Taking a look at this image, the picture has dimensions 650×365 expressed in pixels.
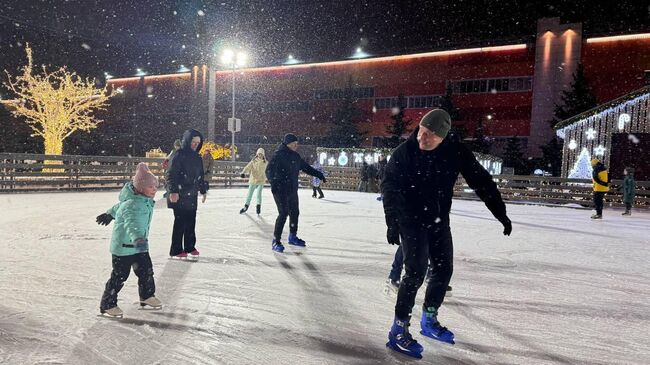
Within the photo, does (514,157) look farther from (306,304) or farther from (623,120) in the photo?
(306,304)

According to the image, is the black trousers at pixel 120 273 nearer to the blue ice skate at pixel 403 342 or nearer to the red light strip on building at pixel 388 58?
the blue ice skate at pixel 403 342

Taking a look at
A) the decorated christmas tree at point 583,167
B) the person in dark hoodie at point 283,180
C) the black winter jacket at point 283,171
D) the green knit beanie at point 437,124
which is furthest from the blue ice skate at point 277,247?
the decorated christmas tree at point 583,167

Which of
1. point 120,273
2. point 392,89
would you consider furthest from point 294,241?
point 392,89

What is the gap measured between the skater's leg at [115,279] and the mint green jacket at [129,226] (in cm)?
5

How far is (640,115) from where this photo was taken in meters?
18.3

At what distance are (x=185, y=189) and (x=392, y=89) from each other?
32740 mm

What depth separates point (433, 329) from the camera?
3336 millimetres

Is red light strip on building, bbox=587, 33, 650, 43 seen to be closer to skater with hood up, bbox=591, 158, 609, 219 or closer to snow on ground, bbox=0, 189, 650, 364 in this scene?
skater with hood up, bbox=591, 158, 609, 219

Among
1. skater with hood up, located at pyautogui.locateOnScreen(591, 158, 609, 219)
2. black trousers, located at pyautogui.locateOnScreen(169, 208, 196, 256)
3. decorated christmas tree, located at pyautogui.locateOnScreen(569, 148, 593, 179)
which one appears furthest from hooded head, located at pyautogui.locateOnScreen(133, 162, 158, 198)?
decorated christmas tree, located at pyautogui.locateOnScreen(569, 148, 593, 179)

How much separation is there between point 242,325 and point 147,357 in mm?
776

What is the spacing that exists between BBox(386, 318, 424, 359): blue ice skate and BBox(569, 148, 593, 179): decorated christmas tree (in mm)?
18876

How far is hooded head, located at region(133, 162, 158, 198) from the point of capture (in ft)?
12.0

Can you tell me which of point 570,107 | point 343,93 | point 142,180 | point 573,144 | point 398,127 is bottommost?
point 142,180

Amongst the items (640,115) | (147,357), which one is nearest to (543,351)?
(147,357)
